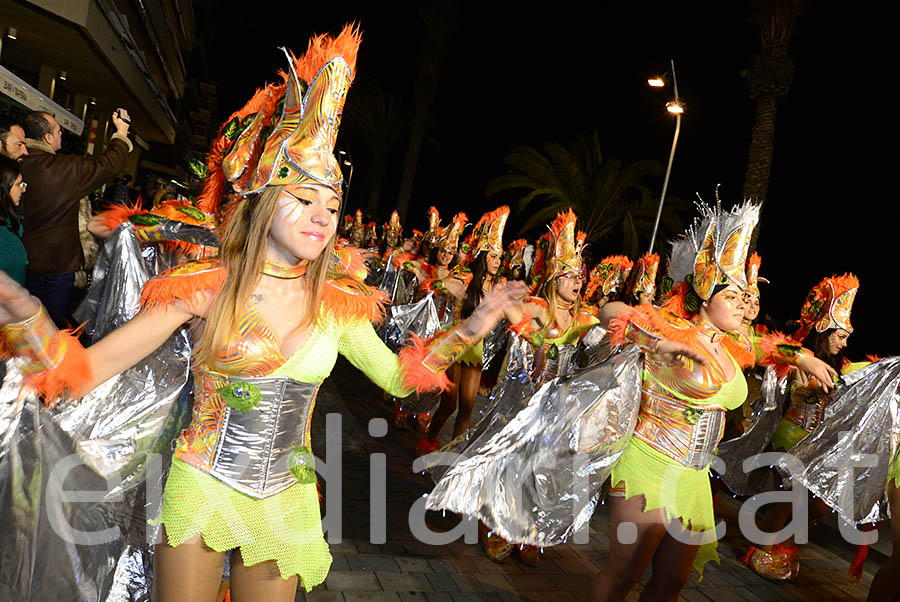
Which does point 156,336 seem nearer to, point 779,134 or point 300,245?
point 300,245

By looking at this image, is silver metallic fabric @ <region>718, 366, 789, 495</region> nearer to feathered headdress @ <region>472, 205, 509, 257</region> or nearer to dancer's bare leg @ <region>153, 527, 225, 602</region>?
feathered headdress @ <region>472, 205, 509, 257</region>

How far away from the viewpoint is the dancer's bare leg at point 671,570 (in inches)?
140

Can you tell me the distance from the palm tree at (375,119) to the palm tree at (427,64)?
6.75 metres

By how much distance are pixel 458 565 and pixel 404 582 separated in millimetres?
556

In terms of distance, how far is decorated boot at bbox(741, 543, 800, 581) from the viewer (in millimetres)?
5523

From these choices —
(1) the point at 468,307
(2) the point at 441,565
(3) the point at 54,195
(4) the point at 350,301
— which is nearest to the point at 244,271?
(4) the point at 350,301

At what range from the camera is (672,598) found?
3.56 meters

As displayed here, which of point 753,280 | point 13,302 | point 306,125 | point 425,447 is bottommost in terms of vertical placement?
point 425,447

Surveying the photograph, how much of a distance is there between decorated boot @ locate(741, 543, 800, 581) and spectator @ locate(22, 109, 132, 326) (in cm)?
573

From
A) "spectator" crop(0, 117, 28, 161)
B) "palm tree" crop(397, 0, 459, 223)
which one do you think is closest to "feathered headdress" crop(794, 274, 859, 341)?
"spectator" crop(0, 117, 28, 161)

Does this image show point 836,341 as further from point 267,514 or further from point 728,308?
point 267,514

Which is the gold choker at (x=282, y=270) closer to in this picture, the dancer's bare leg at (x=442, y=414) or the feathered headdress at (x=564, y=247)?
the feathered headdress at (x=564, y=247)

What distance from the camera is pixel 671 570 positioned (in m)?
3.55

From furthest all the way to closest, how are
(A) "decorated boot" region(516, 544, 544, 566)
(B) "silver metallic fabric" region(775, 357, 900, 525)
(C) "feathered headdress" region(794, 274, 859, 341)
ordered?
(C) "feathered headdress" region(794, 274, 859, 341) → (A) "decorated boot" region(516, 544, 544, 566) → (B) "silver metallic fabric" region(775, 357, 900, 525)
